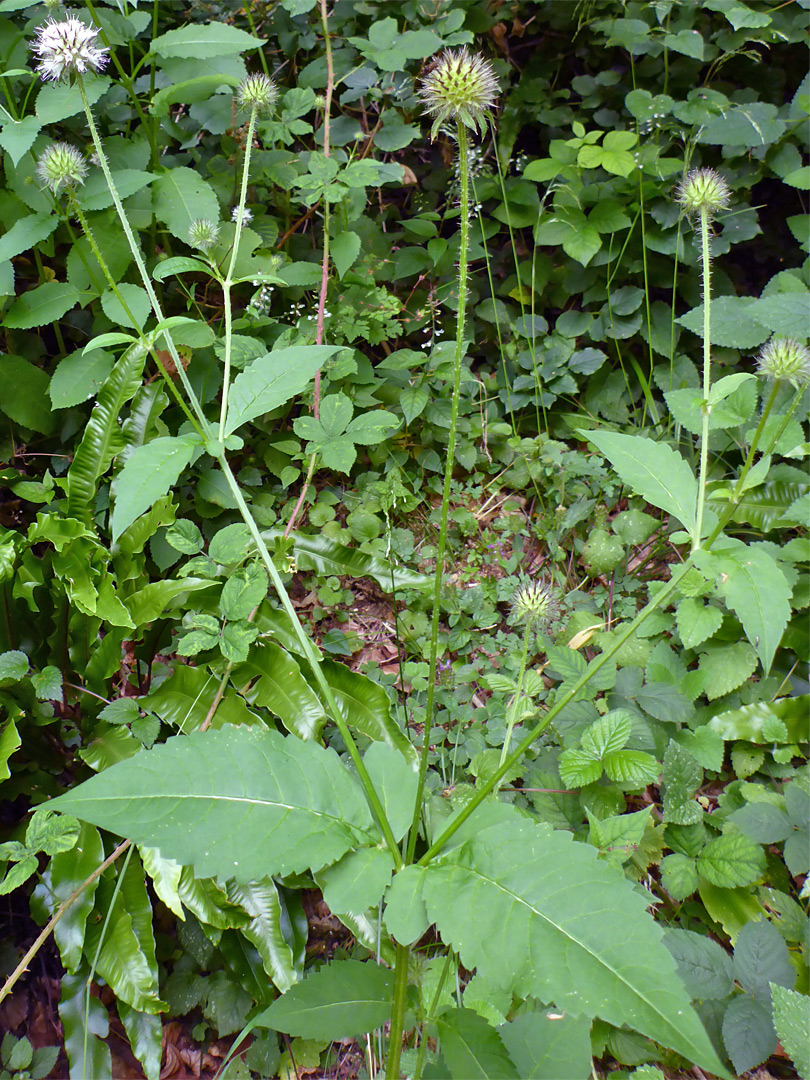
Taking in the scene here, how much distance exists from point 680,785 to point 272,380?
1.47 meters

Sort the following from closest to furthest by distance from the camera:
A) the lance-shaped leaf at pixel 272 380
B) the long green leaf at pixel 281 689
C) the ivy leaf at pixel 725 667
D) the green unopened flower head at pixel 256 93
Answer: the lance-shaped leaf at pixel 272 380 → the green unopened flower head at pixel 256 93 → the long green leaf at pixel 281 689 → the ivy leaf at pixel 725 667

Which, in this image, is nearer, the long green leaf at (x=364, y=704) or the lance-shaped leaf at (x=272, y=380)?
the lance-shaped leaf at (x=272, y=380)

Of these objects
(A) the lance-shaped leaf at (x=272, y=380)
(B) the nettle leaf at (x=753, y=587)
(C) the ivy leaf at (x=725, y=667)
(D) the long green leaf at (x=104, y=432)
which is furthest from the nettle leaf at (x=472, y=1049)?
(D) the long green leaf at (x=104, y=432)

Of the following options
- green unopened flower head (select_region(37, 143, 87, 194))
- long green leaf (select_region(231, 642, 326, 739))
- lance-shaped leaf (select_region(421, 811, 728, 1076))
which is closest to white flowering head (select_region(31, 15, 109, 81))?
green unopened flower head (select_region(37, 143, 87, 194))

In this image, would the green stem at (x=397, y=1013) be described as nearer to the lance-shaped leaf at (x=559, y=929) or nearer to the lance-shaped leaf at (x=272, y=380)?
the lance-shaped leaf at (x=559, y=929)

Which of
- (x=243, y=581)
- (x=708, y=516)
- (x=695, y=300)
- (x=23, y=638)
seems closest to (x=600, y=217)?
(x=695, y=300)

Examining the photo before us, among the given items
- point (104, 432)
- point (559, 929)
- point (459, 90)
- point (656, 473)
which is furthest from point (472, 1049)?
point (104, 432)

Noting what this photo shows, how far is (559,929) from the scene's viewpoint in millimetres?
875

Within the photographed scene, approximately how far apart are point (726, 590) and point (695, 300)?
2.21 metres

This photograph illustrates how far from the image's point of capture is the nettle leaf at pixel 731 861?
1600 millimetres

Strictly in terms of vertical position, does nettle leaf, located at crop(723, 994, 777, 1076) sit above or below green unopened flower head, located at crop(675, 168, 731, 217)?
below

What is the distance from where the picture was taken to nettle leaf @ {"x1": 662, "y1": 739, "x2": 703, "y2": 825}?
1.71 meters

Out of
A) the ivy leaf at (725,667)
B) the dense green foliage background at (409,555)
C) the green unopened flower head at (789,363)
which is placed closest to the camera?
the dense green foliage background at (409,555)

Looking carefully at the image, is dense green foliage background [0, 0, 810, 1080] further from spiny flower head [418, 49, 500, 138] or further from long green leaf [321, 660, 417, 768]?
spiny flower head [418, 49, 500, 138]
